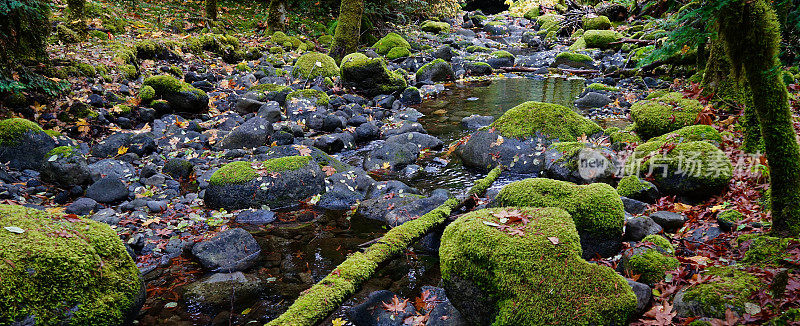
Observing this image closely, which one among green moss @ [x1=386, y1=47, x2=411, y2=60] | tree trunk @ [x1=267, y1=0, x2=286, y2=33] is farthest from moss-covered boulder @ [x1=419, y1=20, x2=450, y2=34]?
tree trunk @ [x1=267, y1=0, x2=286, y2=33]

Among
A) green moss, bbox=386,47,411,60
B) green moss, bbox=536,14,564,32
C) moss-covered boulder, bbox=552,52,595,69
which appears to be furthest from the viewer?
green moss, bbox=536,14,564,32

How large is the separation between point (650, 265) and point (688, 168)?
2.32 m

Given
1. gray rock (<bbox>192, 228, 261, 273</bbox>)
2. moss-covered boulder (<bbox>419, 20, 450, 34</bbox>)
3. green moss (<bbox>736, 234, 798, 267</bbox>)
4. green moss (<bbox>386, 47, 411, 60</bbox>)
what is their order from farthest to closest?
moss-covered boulder (<bbox>419, 20, 450, 34</bbox>), green moss (<bbox>386, 47, 411, 60</bbox>), gray rock (<bbox>192, 228, 261, 273</bbox>), green moss (<bbox>736, 234, 798, 267</bbox>)

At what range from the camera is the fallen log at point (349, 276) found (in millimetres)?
3227

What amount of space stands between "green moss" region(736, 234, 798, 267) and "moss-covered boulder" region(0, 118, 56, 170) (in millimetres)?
8344

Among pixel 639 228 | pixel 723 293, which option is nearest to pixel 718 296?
pixel 723 293

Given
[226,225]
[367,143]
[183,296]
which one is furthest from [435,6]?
[183,296]

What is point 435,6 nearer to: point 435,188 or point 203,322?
point 435,188

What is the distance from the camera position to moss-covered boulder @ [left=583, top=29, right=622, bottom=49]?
1817 cm

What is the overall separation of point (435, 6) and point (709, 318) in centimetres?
2151

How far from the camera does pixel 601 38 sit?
1833 cm

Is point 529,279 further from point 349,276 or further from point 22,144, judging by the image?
point 22,144

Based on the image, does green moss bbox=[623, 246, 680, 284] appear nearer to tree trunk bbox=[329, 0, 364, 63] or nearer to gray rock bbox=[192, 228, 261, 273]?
gray rock bbox=[192, 228, 261, 273]

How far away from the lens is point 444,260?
336 cm
